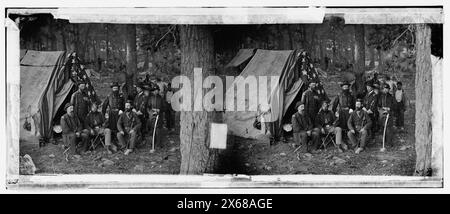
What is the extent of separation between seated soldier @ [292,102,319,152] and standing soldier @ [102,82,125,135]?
6.92 ft

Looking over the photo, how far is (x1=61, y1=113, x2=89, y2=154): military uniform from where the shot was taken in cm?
987

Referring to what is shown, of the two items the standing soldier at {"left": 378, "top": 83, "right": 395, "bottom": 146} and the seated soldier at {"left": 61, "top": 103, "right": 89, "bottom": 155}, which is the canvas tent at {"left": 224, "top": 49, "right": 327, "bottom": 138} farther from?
the seated soldier at {"left": 61, "top": 103, "right": 89, "bottom": 155}

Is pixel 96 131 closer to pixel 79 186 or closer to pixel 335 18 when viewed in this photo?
pixel 79 186

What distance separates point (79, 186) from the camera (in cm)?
973

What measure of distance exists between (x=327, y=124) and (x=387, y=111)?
0.74 metres

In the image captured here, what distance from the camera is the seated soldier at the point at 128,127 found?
388 inches

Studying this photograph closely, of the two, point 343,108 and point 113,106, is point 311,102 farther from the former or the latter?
point 113,106

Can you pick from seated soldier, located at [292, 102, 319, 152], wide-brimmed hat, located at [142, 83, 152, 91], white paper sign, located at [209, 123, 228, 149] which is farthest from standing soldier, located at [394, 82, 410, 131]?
wide-brimmed hat, located at [142, 83, 152, 91]

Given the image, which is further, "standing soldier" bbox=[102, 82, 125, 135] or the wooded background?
"standing soldier" bbox=[102, 82, 125, 135]

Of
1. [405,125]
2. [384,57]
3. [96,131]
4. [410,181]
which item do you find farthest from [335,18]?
[96,131]

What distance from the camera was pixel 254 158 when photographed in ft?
32.2

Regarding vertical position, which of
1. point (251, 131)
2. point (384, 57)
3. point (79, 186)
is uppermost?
point (384, 57)

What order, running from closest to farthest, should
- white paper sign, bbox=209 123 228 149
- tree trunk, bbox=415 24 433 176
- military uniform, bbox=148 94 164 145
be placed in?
1. tree trunk, bbox=415 24 433 176
2. white paper sign, bbox=209 123 228 149
3. military uniform, bbox=148 94 164 145

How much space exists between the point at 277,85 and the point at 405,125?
5.28 feet
